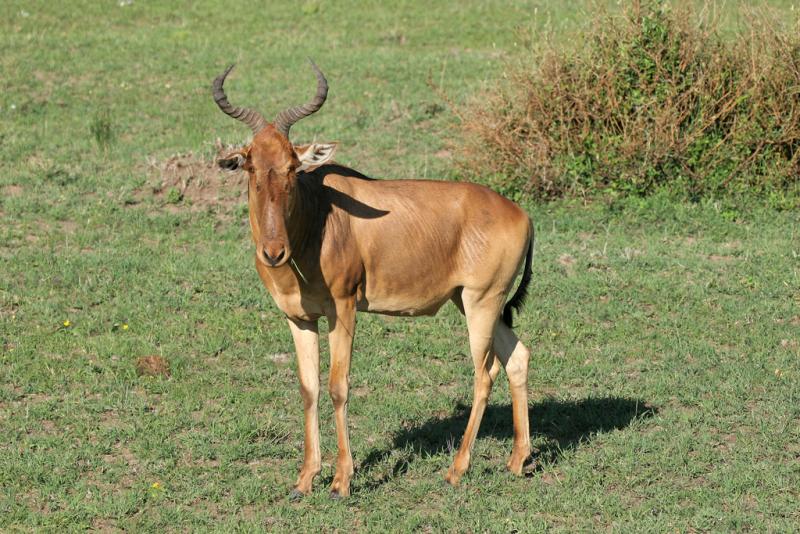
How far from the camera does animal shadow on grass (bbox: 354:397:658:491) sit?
29.0 feet

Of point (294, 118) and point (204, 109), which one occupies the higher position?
point (294, 118)

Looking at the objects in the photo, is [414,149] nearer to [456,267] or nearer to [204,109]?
[204,109]

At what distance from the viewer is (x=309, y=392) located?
27.1 ft

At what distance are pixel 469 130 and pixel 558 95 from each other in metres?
1.43

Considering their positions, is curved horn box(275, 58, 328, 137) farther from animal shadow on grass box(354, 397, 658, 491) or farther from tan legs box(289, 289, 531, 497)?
animal shadow on grass box(354, 397, 658, 491)

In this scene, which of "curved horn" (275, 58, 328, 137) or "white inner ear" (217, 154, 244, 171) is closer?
"white inner ear" (217, 154, 244, 171)

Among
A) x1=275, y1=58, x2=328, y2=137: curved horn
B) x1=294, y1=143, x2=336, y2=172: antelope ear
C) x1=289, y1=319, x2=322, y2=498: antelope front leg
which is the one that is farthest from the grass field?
x1=275, y1=58, x2=328, y2=137: curved horn

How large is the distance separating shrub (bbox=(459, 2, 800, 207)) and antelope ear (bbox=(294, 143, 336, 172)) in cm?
782

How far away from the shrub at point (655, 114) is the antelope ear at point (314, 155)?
782 cm

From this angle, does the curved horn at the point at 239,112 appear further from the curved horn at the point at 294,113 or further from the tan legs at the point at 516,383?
the tan legs at the point at 516,383

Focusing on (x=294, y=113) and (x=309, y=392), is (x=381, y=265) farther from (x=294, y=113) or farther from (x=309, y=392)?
(x=294, y=113)

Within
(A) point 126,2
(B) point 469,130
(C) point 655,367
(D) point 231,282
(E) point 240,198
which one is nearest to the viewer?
(C) point 655,367

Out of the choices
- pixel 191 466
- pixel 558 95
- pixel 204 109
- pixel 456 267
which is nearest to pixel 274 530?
pixel 191 466

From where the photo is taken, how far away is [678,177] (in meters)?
15.0
